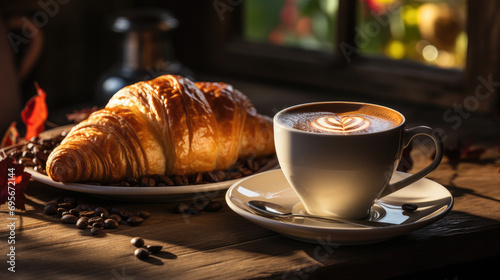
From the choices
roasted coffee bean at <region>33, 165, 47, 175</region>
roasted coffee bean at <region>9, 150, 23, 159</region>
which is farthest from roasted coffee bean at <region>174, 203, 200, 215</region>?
roasted coffee bean at <region>9, 150, 23, 159</region>

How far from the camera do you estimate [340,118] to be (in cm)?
79

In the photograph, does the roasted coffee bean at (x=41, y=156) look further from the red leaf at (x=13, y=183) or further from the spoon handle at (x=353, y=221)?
the spoon handle at (x=353, y=221)

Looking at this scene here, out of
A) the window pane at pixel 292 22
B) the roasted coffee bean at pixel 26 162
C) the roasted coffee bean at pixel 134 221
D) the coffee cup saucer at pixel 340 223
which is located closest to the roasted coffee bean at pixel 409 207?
the coffee cup saucer at pixel 340 223

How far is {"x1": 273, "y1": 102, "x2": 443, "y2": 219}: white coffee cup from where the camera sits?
71 cm

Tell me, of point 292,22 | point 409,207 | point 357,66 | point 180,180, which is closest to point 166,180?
point 180,180

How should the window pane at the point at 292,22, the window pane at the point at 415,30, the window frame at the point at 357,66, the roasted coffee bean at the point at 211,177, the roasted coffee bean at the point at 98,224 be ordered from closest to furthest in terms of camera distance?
1. the roasted coffee bean at the point at 98,224
2. the roasted coffee bean at the point at 211,177
3. the window frame at the point at 357,66
4. the window pane at the point at 415,30
5. the window pane at the point at 292,22

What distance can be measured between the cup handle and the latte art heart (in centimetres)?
5

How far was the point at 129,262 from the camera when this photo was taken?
27.7 inches

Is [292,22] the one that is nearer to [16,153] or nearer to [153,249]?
[16,153]

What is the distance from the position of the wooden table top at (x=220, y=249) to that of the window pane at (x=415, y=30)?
0.79 metres

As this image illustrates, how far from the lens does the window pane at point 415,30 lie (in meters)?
1.57

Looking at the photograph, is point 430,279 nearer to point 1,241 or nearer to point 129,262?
point 129,262

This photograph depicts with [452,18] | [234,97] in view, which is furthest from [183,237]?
[452,18]

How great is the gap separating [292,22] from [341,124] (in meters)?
1.16
